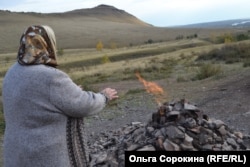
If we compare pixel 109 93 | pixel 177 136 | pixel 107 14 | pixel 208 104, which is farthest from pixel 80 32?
pixel 109 93

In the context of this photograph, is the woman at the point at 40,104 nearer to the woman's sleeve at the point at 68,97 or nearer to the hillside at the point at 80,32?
the woman's sleeve at the point at 68,97

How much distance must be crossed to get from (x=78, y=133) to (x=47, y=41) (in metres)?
0.68

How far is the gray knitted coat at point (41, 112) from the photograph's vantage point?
3.20 meters

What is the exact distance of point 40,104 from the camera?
322 cm

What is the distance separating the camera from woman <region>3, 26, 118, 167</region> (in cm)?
320

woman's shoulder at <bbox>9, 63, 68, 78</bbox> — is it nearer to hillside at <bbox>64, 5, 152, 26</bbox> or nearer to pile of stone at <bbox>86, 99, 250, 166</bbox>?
pile of stone at <bbox>86, 99, 250, 166</bbox>

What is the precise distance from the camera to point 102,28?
390ft

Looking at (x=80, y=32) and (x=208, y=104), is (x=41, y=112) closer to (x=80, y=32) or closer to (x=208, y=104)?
(x=208, y=104)

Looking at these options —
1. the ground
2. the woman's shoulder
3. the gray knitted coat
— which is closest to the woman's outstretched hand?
the gray knitted coat

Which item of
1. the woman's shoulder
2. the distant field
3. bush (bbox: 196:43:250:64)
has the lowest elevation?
the distant field

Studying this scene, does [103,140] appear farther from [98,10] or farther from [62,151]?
[98,10]

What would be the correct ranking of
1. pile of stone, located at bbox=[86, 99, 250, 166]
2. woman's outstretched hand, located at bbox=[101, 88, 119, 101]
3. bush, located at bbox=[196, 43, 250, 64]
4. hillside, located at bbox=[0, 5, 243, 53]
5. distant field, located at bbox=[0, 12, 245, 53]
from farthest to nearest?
hillside, located at bbox=[0, 5, 243, 53]
distant field, located at bbox=[0, 12, 245, 53]
bush, located at bbox=[196, 43, 250, 64]
pile of stone, located at bbox=[86, 99, 250, 166]
woman's outstretched hand, located at bbox=[101, 88, 119, 101]

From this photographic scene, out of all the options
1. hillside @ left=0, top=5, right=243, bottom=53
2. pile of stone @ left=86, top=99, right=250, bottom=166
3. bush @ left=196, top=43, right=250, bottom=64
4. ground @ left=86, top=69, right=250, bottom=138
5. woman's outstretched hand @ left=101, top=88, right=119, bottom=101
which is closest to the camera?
woman's outstretched hand @ left=101, top=88, right=119, bottom=101

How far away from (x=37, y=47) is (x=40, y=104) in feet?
1.24
